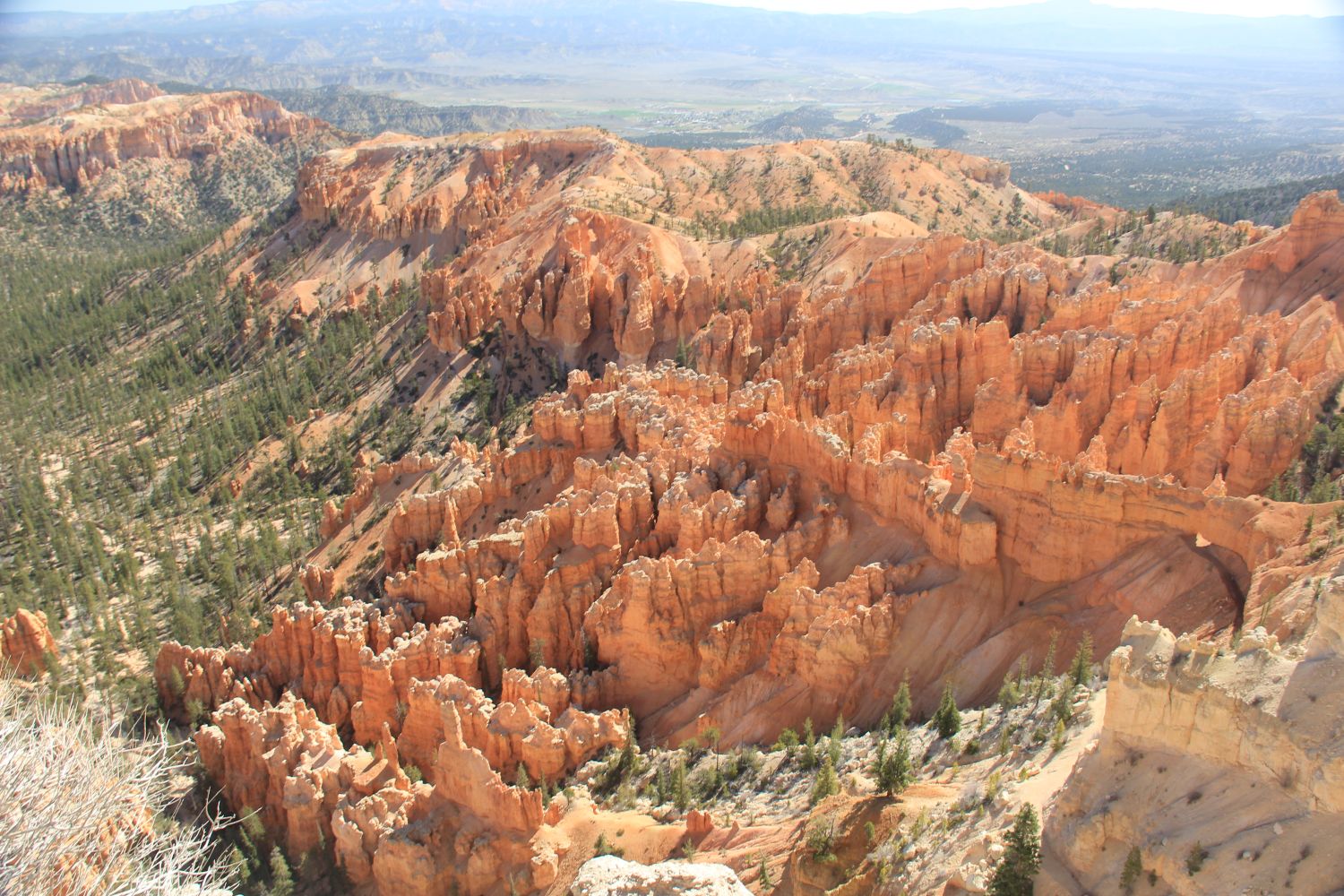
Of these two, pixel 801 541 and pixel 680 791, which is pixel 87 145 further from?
pixel 680 791

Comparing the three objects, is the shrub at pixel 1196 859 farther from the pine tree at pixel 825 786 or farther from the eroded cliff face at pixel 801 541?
the pine tree at pixel 825 786

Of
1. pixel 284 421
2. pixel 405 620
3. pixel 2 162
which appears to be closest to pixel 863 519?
pixel 405 620

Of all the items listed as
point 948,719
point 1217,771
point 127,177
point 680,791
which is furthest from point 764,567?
point 127,177

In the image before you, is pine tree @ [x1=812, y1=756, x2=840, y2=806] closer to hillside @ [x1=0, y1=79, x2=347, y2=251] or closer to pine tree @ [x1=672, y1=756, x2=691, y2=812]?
pine tree @ [x1=672, y1=756, x2=691, y2=812]

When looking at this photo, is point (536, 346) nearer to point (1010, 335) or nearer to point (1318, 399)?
point (1010, 335)

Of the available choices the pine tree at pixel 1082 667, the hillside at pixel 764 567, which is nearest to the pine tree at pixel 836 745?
the hillside at pixel 764 567

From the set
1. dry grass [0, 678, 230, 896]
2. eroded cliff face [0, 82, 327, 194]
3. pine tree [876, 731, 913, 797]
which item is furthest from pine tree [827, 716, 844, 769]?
eroded cliff face [0, 82, 327, 194]
